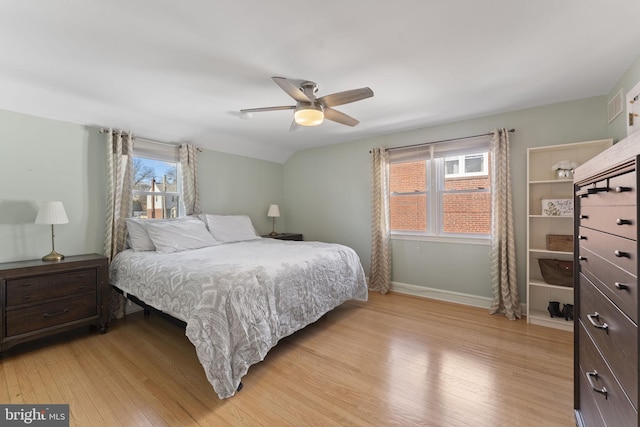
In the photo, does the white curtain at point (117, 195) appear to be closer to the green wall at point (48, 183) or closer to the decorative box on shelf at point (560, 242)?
the green wall at point (48, 183)

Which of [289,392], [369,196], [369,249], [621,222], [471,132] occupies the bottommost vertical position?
[289,392]

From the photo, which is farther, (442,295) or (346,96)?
(442,295)

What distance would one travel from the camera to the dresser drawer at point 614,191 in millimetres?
758

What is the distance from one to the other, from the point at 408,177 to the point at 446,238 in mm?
969

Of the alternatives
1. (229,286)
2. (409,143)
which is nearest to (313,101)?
(229,286)

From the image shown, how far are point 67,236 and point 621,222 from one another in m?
4.05

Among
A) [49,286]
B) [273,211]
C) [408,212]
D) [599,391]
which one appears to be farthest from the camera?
[273,211]

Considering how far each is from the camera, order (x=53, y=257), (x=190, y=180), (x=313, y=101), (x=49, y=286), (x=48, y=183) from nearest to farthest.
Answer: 1. (x=313, y=101)
2. (x=49, y=286)
3. (x=53, y=257)
4. (x=48, y=183)
5. (x=190, y=180)

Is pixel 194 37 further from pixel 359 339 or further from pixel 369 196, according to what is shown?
pixel 369 196

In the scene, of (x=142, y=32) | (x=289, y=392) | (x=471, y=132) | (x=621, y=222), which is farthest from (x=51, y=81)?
(x=471, y=132)

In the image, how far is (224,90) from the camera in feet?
8.09

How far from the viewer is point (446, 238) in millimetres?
3521

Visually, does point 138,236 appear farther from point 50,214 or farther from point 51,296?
point 51,296

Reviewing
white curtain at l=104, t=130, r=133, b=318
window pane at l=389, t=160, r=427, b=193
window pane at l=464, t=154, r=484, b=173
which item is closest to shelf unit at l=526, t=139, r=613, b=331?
window pane at l=464, t=154, r=484, b=173
